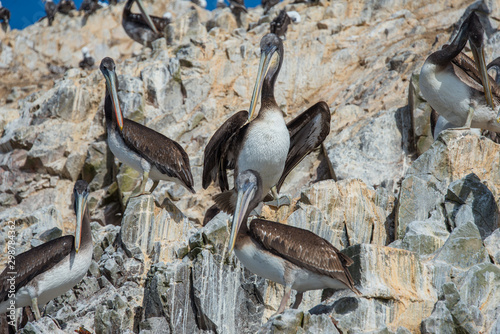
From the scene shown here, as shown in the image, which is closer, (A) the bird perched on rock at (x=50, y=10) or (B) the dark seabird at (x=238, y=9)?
(B) the dark seabird at (x=238, y=9)

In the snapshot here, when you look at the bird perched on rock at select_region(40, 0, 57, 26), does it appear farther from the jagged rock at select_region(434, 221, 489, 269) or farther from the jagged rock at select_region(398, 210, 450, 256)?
the jagged rock at select_region(434, 221, 489, 269)

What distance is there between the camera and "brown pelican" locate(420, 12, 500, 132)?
8.77 m

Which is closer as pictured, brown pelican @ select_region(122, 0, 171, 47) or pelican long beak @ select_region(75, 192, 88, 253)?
pelican long beak @ select_region(75, 192, 88, 253)

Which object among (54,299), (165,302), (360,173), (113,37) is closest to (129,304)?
(165,302)

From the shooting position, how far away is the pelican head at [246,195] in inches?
250

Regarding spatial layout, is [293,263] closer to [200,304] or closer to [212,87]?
[200,304]

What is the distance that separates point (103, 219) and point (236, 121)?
541 centimetres

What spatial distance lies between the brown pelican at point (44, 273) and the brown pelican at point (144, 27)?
453 inches

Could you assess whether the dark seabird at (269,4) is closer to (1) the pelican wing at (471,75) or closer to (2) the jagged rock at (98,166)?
(2) the jagged rock at (98,166)

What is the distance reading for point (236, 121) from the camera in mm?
8078

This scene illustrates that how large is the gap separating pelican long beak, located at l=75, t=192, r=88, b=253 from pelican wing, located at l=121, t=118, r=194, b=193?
51.3 inches

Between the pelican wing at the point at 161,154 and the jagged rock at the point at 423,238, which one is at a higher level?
the pelican wing at the point at 161,154

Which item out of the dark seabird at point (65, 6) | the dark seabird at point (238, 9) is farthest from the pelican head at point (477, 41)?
the dark seabird at point (65, 6)

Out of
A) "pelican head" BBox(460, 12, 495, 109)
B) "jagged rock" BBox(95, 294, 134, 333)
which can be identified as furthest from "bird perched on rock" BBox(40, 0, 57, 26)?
"jagged rock" BBox(95, 294, 134, 333)
